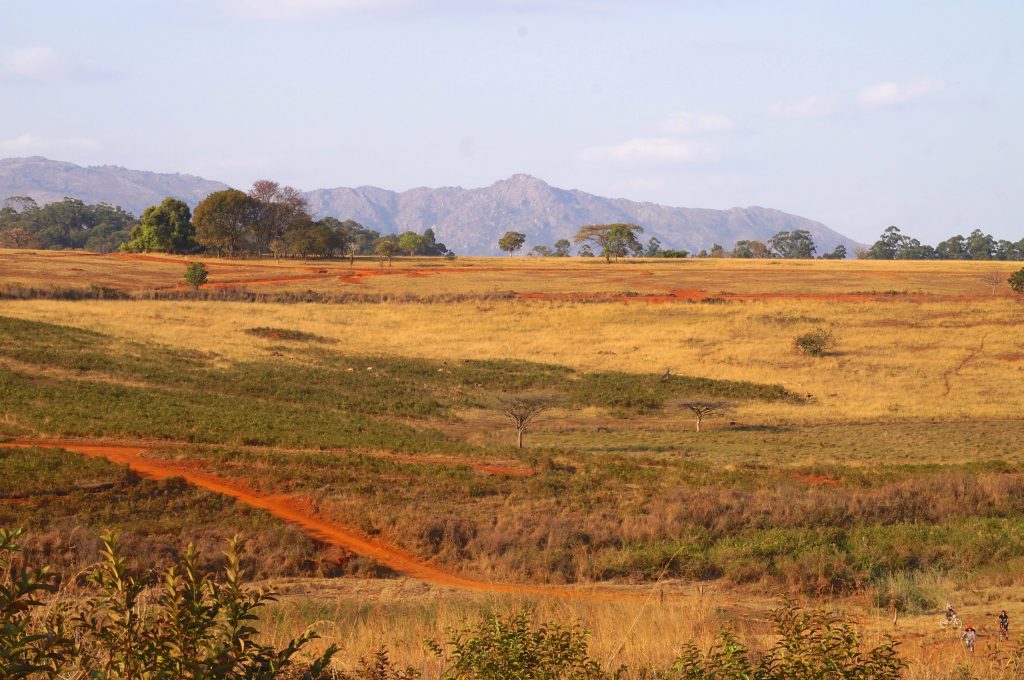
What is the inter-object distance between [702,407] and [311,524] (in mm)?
21170

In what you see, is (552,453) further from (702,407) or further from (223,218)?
(223,218)

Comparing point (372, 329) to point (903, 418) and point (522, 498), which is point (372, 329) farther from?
point (522, 498)

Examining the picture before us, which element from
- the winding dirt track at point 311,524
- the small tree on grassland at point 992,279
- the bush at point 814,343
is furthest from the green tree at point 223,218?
the winding dirt track at point 311,524

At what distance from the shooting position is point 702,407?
3528 cm

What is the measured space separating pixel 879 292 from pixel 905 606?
66.0 m

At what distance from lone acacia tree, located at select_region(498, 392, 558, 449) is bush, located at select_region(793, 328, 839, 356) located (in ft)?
73.9

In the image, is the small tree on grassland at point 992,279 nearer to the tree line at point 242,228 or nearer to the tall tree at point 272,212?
the tree line at point 242,228

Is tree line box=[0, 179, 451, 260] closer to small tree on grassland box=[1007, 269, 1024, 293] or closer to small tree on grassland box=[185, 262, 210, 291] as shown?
small tree on grassland box=[185, 262, 210, 291]

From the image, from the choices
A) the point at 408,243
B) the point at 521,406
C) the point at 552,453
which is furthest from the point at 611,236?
the point at 552,453

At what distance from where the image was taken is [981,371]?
4656 centimetres

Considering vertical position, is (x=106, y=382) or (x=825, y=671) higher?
(x=825, y=671)

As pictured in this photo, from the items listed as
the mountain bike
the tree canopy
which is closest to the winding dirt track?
the mountain bike

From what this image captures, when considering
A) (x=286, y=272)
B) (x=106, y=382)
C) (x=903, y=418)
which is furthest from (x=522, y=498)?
(x=286, y=272)

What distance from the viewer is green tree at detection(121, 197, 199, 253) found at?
104 metres
